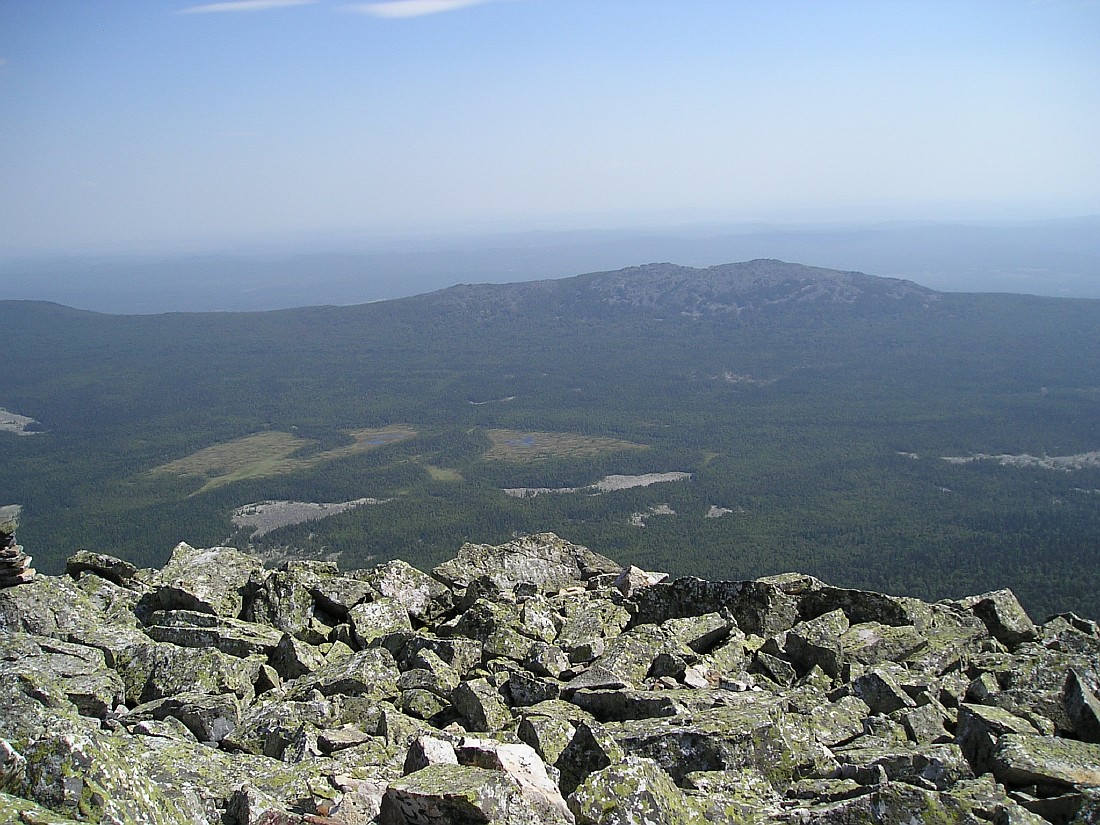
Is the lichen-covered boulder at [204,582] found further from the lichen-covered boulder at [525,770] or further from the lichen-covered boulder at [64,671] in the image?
the lichen-covered boulder at [525,770]

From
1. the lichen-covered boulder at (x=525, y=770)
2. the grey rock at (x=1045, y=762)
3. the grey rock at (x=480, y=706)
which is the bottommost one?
the grey rock at (x=480, y=706)

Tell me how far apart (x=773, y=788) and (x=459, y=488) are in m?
135

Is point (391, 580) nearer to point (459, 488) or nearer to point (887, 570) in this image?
point (887, 570)

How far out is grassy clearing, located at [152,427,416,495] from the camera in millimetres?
159625

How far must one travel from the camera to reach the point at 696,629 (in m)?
17.8

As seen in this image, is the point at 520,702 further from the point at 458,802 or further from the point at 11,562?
the point at 11,562

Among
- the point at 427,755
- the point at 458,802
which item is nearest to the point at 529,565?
the point at 427,755

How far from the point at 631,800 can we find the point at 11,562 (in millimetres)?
15697

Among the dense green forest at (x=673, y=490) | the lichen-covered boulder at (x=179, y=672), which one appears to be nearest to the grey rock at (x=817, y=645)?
the lichen-covered boulder at (x=179, y=672)

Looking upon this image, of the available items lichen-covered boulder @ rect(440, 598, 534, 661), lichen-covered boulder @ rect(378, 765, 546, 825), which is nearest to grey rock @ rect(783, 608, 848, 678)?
lichen-covered boulder @ rect(440, 598, 534, 661)

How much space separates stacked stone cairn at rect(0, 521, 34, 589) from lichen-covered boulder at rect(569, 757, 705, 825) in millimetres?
14941

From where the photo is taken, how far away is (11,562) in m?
17.6

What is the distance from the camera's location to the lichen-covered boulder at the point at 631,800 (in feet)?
27.5

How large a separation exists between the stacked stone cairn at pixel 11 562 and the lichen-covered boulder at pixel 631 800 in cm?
1494
